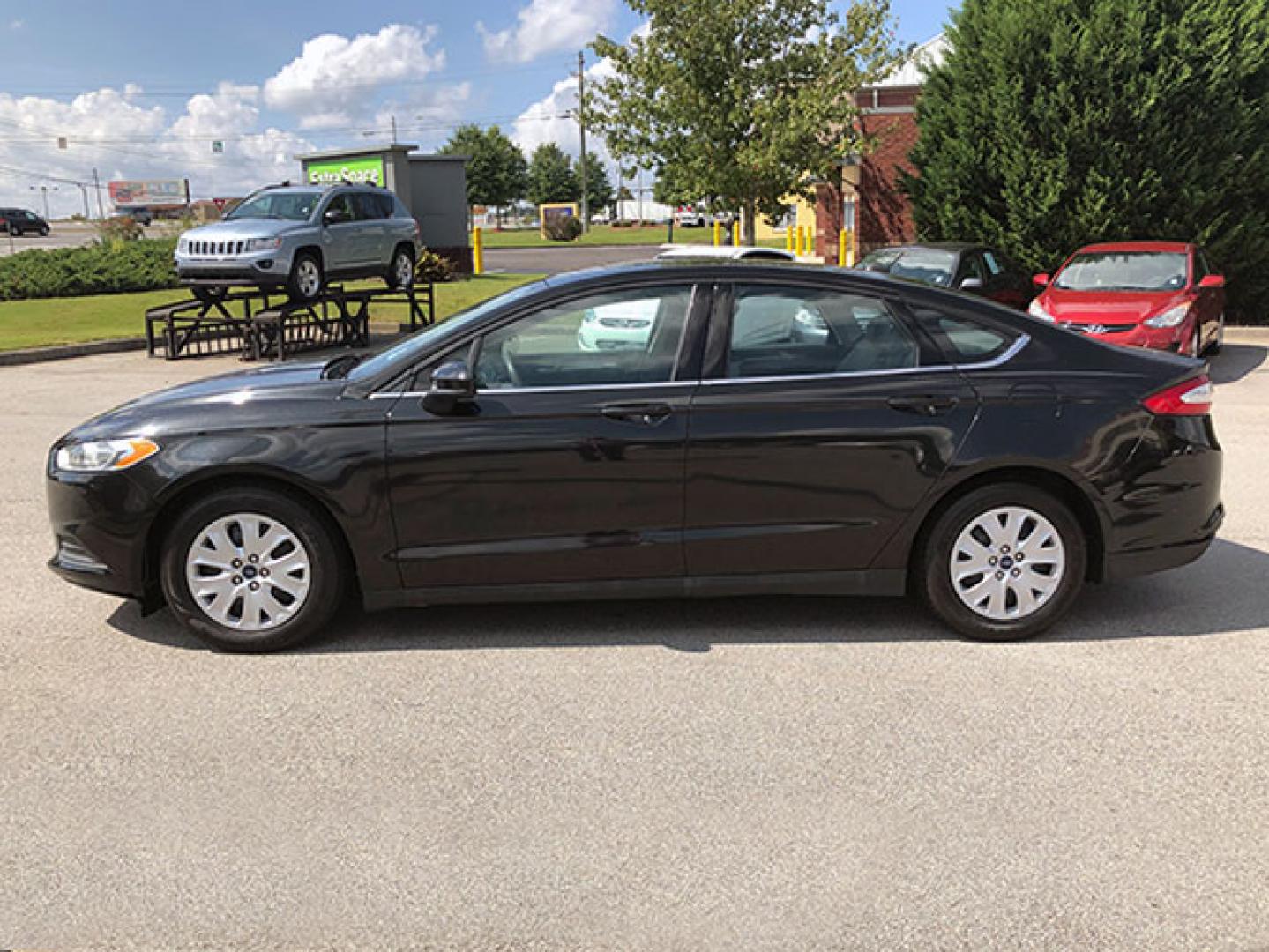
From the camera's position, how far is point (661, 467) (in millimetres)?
4570

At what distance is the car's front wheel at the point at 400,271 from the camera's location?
63.0 feet

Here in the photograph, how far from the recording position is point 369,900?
296 centimetres

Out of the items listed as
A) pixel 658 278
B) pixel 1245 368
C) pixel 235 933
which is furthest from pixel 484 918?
pixel 1245 368

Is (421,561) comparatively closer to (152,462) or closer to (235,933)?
(152,462)

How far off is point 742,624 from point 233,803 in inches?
91.8

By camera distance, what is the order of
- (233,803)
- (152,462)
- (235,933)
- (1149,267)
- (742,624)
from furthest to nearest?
(1149,267), (742,624), (152,462), (233,803), (235,933)

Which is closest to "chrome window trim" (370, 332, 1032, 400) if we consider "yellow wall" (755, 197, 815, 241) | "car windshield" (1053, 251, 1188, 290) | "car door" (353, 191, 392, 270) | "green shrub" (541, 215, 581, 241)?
"car windshield" (1053, 251, 1188, 290)

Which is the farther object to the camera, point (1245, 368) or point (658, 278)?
point (1245, 368)

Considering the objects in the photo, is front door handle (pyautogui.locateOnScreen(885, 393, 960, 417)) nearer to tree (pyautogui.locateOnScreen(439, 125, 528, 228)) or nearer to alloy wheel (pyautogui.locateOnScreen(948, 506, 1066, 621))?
alloy wheel (pyautogui.locateOnScreen(948, 506, 1066, 621))

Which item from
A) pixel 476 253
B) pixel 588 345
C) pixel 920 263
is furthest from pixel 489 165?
pixel 588 345

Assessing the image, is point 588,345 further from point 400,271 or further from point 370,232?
point 400,271

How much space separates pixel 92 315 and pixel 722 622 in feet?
61.6

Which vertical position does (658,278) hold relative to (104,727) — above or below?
above

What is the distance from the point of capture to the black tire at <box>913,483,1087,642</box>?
467 cm
